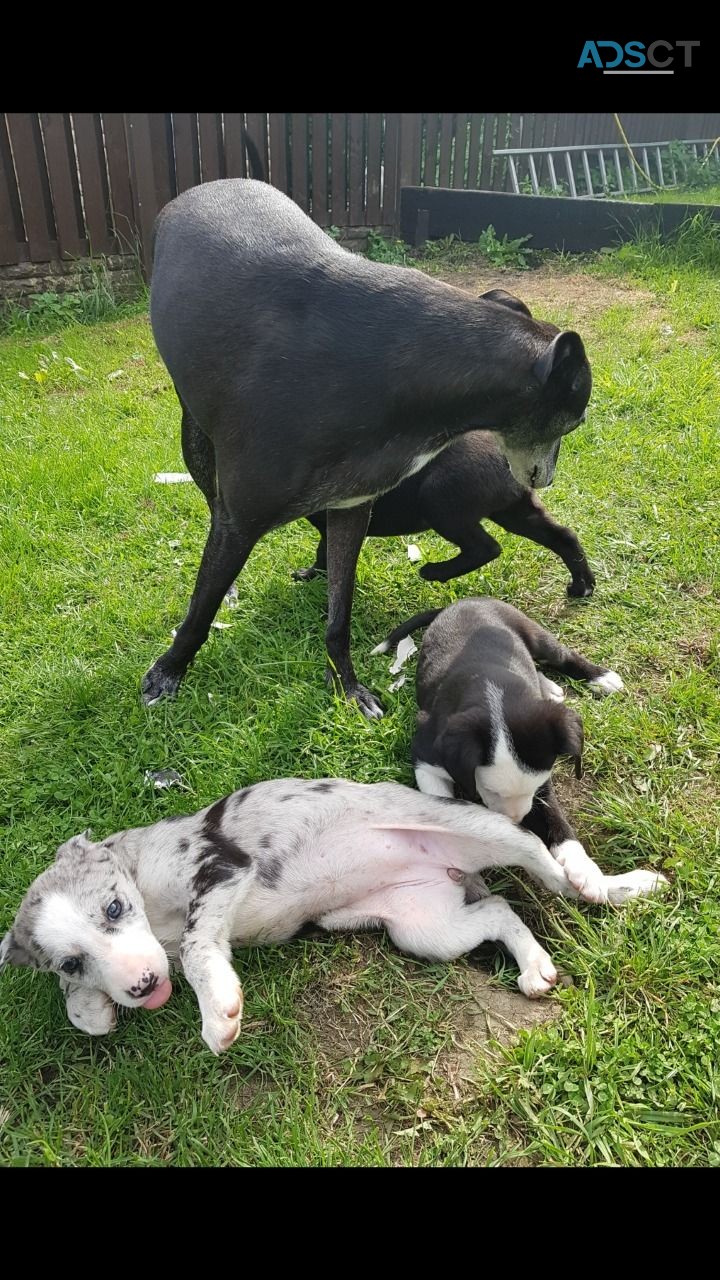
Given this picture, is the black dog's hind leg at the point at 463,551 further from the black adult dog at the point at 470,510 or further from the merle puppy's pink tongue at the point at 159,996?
the merle puppy's pink tongue at the point at 159,996

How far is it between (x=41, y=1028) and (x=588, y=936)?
66.9 inches

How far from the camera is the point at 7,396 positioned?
7.64 meters

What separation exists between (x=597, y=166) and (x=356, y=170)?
23.0 feet

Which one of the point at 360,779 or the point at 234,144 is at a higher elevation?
the point at 234,144

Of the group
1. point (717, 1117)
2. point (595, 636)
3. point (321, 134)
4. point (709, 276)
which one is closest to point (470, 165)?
point (321, 134)

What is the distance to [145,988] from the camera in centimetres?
252

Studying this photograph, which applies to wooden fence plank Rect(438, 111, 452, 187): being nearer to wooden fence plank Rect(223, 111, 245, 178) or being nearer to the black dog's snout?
wooden fence plank Rect(223, 111, 245, 178)

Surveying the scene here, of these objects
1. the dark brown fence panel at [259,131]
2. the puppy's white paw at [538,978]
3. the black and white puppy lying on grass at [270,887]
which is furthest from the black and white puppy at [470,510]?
the dark brown fence panel at [259,131]

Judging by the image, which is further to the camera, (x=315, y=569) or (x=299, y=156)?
(x=299, y=156)

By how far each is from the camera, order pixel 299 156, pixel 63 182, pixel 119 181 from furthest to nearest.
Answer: pixel 299 156 < pixel 119 181 < pixel 63 182

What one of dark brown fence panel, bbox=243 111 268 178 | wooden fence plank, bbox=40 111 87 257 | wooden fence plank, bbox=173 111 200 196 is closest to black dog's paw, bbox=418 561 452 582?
wooden fence plank, bbox=40 111 87 257

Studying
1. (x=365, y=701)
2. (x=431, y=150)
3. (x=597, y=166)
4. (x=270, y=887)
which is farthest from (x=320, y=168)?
(x=270, y=887)

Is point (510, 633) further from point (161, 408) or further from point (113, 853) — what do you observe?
point (161, 408)

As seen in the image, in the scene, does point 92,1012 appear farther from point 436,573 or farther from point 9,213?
point 9,213
